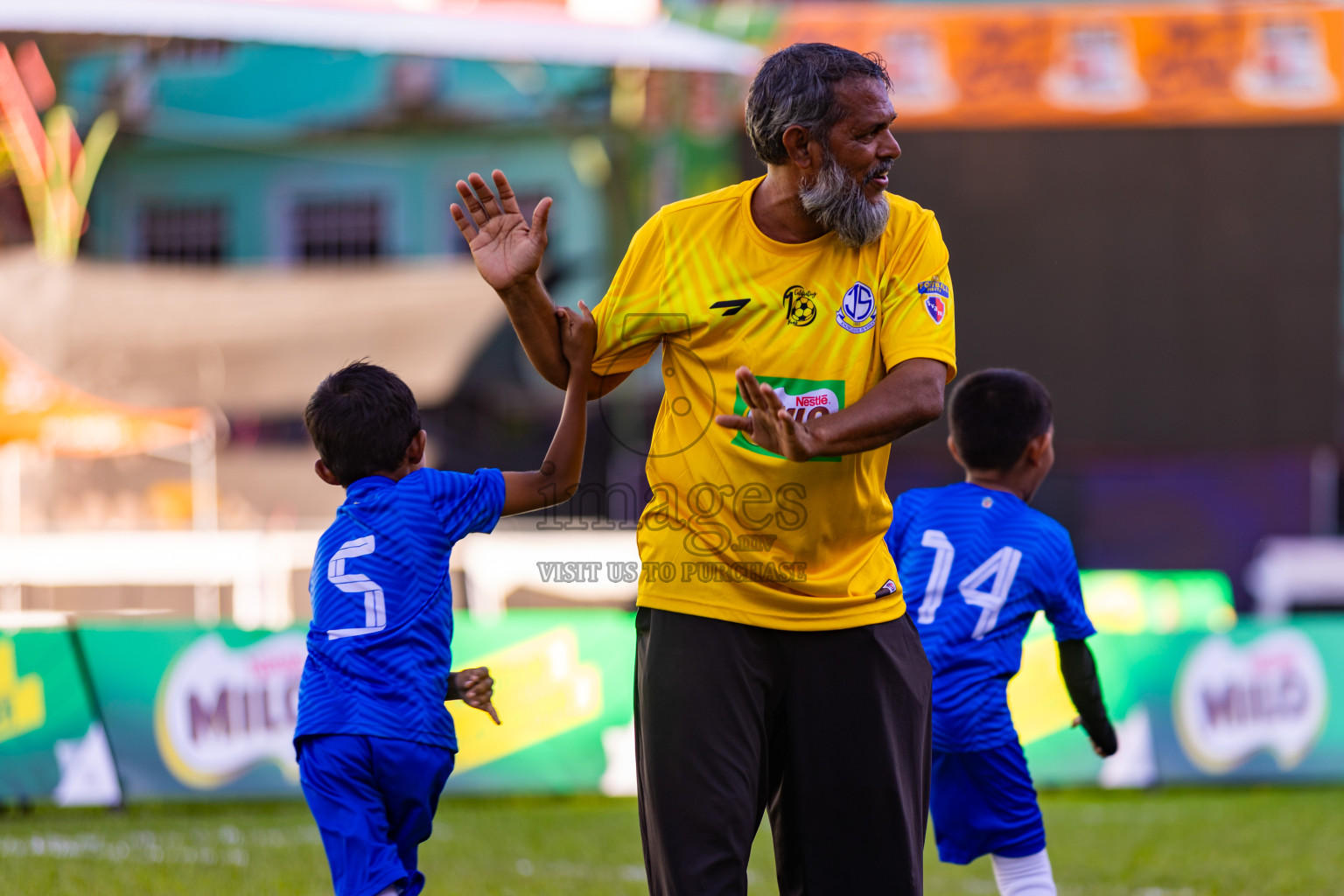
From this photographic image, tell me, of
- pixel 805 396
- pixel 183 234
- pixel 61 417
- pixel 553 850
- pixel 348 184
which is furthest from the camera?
pixel 183 234

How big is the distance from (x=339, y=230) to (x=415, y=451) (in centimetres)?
1464

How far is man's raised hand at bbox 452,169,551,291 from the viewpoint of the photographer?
2.71 metres

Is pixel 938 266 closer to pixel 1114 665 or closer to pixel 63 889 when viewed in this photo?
pixel 63 889

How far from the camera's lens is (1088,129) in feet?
52.7

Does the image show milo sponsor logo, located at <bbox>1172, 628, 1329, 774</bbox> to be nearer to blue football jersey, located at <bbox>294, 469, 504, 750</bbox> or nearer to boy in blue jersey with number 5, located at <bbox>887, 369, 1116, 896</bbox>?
boy in blue jersey with number 5, located at <bbox>887, 369, 1116, 896</bbox>

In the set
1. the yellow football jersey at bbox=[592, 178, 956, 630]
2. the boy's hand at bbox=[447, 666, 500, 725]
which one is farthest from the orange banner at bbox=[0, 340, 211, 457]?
the yellow football jersey at bbox=[592, 178, 956, 630]

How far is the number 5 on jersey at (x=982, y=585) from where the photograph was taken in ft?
12.0

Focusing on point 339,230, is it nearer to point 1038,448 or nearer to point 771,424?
point 1038,448

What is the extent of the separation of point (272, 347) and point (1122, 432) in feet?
31.8

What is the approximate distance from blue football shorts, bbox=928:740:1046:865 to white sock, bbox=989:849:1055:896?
22 mm

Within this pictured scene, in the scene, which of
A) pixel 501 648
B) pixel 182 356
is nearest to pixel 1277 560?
pixel 501 648

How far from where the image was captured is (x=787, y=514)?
2609 mm

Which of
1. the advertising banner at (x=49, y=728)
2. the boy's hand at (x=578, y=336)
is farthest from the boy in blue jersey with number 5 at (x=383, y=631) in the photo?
the advertising banner at (x=49, y=728)

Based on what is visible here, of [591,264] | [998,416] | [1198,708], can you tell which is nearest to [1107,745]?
[998,416]
